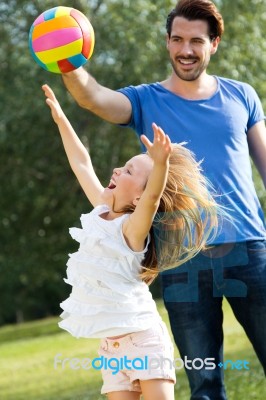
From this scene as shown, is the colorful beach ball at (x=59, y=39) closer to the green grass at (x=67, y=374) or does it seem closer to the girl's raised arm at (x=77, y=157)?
the girl's raised arm at (x=77, y=157)

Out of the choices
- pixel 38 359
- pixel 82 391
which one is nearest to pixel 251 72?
pixel 38 359

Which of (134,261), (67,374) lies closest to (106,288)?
(134,261)

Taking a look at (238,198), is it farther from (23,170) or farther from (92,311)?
(23,170)

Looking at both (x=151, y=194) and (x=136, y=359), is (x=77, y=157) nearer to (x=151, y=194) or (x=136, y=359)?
(x=151, y=194)

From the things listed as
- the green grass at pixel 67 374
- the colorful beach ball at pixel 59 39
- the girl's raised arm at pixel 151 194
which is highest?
the colorful beach ball at pixel 59 39

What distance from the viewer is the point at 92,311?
3.39m

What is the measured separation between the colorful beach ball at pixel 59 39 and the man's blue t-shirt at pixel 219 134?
34 centimetres

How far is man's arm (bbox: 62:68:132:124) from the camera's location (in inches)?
154

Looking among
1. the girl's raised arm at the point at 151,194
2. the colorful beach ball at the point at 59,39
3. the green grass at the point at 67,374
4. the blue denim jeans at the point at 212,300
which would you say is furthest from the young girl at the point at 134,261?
the green grass at the point at 67,374

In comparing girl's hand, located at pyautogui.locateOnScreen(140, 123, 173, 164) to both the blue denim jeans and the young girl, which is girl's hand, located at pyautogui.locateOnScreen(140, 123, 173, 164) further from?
the blue denim jeans

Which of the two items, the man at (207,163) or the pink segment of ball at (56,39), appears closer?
the man at (207,163)

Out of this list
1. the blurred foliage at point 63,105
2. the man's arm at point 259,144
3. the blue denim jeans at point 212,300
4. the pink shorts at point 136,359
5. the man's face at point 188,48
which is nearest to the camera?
the pink shorts at point 136,359

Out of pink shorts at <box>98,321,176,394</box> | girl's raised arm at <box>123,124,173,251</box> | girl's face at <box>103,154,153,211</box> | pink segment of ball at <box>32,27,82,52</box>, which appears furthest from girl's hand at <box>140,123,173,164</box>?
pink segment of ball at <box>32,27,82,52</box>

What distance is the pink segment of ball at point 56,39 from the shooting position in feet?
14.1
